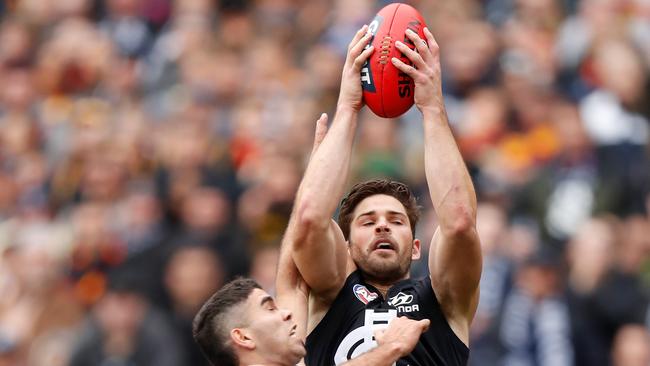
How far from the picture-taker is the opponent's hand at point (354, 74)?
6.48 metres

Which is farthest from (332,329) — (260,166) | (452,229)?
(260,166)

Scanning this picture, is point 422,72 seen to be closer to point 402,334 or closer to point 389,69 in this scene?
point 389,69

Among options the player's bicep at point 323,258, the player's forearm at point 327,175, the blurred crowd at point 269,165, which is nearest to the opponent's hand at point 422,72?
the player's forearm at point 327,175

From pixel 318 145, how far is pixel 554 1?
6.41 meters

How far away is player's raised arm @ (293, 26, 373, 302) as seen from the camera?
6.39 m

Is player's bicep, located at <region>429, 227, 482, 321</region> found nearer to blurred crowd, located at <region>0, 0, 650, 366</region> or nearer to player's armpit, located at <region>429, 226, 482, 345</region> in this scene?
player's armpit, located at <region>429, 226, 482, 345</region>

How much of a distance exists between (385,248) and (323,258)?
0.34 metres

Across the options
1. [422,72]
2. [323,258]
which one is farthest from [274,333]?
[422,72]

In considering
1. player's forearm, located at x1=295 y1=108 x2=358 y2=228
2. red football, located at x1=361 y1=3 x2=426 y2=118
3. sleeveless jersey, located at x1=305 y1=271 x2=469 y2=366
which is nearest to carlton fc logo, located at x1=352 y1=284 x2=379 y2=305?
sleeveless jersey, located at x1=305 y1=271 x2=469 y2=366

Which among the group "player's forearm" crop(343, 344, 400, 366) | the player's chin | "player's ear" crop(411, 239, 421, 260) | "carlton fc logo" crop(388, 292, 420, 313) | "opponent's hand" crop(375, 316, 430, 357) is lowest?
the player's chin

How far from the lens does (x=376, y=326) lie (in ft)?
21.1

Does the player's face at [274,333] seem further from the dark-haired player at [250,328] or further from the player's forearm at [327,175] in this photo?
the player's forearm at [327,175]

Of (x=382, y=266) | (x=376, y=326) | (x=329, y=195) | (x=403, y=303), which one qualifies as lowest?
(x=376, y=326)

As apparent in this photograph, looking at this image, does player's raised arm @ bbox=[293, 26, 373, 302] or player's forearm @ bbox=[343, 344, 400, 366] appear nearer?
player's forearm @ bbox=[343, 344, 400, 366]
